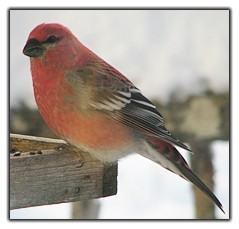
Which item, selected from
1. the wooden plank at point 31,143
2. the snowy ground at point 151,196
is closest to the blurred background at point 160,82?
the snowy ground at point 151,196

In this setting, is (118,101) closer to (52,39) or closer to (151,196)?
(52,39)

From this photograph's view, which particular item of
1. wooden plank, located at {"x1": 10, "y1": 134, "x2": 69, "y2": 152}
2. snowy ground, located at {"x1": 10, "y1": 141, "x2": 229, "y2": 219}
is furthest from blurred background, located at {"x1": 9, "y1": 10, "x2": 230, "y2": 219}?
wooden plank, located at {"x1": 10, "y1": 134, "x2": 69, "y2": 152}

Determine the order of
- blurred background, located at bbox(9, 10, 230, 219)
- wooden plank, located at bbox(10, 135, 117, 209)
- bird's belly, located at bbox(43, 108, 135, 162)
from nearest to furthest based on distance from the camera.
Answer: wooden plank, located at bbox(10, 135, 117, 209)
bird's belly, located at bbox(43, 108, 135, 162)
blurred background, located at bbox(9, 10, 230, 219)

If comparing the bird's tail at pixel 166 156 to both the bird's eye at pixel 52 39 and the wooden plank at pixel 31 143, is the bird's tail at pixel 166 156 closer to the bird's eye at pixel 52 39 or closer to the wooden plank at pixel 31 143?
the wooden plank at pixel 31 143

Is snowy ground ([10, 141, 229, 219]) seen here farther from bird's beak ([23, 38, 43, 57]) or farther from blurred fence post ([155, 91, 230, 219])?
bird's beak ([23, 38, 43, 57])

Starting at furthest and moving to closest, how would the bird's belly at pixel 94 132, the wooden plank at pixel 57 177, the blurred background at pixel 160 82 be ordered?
the blurred background at pixel 160 82 → the bird's belly at pixel 94 132 → the wooden plank at pixel 57 177

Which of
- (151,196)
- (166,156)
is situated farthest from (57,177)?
(151,196)
